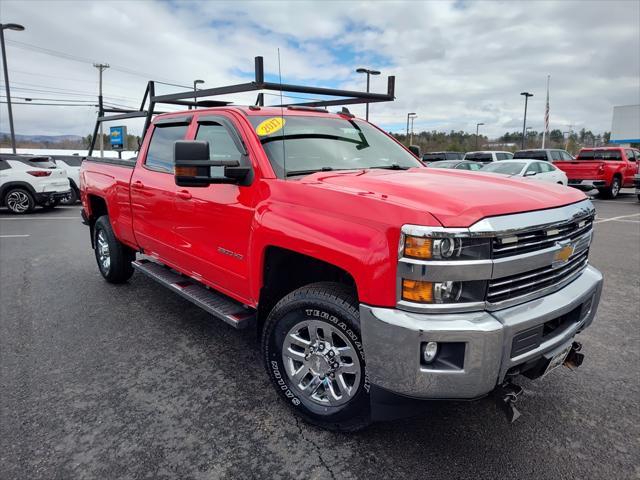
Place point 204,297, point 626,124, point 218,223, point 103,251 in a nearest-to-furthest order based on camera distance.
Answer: point 218,223
point 204,297
point 103,251
point 626,124

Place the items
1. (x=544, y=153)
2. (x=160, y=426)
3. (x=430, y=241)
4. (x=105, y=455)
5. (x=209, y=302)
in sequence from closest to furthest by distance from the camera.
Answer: (x=430, y=241) → (x=105, y=455) → (x=160, y=426) → (x=209, y=302) → (x=544, y=153)

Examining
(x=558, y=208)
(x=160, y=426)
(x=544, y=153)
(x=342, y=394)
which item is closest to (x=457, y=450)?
(x=342, y=394)

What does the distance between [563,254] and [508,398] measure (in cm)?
85

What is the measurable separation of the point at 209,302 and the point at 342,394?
140cm

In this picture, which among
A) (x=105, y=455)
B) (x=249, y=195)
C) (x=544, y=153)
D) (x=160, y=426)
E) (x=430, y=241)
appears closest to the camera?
(x=430, y=241)

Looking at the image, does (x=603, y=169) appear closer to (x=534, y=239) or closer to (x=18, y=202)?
(x=534, y=239)

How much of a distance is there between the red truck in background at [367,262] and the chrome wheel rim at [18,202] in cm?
1141

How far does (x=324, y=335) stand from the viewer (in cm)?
259

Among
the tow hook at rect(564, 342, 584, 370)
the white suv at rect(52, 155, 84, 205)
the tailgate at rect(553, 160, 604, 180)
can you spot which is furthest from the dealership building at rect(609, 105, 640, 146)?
the tow hook at rect(564, 342, 584, 370)

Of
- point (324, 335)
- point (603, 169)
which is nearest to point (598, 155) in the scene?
point (603, 169)

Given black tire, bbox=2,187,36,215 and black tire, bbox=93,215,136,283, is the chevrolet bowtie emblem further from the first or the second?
black tire, bbox=2,187,36,215

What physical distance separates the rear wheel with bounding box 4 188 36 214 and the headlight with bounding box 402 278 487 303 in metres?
13.9

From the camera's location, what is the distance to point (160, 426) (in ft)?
8.87

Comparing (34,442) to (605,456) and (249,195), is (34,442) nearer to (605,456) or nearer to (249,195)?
(249,195)
